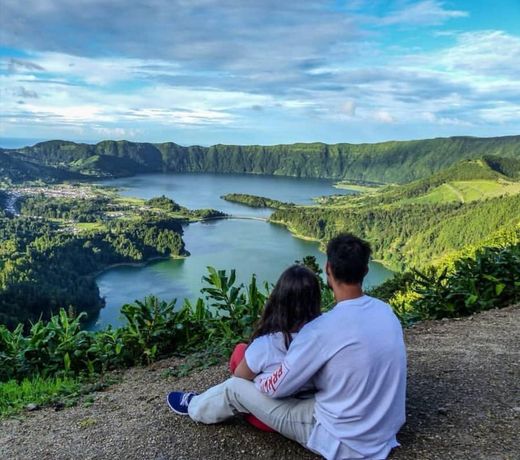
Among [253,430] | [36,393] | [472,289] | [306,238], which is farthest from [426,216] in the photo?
[253,430]

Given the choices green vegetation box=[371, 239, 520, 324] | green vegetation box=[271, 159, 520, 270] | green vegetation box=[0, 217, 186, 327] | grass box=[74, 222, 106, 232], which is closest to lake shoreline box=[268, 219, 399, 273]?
green vegetation box=[271, 159, 520, 270]

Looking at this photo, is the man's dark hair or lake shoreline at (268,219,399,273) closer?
the man's dark hair

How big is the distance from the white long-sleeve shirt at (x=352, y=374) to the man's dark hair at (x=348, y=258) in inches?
5.9

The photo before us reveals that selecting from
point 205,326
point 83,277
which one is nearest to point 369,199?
point 83,277

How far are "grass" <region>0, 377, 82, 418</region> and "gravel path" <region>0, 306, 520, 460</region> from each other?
0.74 feet

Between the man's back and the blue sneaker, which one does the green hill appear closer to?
the blue sneaker

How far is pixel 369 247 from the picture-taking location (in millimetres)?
3184

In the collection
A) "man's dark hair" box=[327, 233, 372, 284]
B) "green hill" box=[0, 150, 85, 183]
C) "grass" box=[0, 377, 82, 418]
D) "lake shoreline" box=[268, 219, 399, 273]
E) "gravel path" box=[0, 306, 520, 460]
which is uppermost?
"man's dark hair" box=[327, 233, 372, 284]

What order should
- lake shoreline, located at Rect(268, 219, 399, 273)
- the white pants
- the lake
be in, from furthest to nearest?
1. lake shoreline, located at Rect(268, 219, 399, 273)
2. the lake
3. the white pants

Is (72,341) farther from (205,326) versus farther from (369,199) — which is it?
(369,199)

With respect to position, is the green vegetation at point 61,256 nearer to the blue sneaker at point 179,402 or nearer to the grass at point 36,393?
the grass at point 36,393

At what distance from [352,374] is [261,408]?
776 millimetres

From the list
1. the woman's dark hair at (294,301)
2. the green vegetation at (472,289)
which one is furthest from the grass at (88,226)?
the woman's dark hair at (294,301)

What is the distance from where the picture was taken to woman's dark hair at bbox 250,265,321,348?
3.47 m
